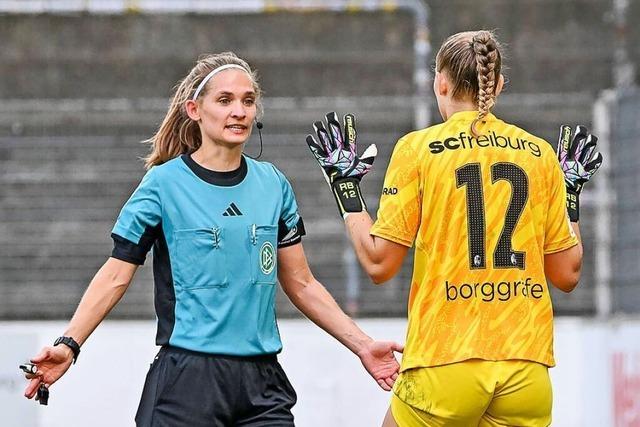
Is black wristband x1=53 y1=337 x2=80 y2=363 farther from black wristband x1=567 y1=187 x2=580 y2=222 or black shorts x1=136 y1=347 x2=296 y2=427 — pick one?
black wristband x1=567 y1=187 x2=580 y2=222

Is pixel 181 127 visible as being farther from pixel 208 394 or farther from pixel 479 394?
pixel 479 394

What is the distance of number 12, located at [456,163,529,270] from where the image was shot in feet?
12.6

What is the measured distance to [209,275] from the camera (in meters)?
4.09

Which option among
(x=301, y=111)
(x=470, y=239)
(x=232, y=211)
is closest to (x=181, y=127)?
(x=232, y=211)

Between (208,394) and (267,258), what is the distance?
1.44 feet

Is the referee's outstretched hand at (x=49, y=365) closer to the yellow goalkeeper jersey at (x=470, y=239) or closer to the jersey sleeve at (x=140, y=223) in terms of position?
the jersey sleeve at (x=140, y=223)

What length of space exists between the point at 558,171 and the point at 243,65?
1.04 meters

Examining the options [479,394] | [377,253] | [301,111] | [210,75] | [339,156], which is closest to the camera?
[479,394]

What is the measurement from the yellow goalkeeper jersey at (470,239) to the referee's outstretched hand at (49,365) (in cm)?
97

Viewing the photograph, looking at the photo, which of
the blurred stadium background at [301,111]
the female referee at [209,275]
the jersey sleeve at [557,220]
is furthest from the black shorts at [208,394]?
the blurred stadium background at [301,111]

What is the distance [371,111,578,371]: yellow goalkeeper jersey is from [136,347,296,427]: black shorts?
44cm

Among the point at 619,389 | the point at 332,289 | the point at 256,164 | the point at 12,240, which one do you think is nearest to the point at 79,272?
the point at 12,240

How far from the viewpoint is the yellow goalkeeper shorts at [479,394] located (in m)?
3.81

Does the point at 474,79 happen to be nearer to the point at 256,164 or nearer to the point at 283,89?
the point at 256,164
